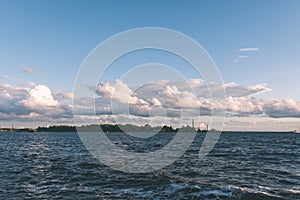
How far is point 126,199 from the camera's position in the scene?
60.2 feet

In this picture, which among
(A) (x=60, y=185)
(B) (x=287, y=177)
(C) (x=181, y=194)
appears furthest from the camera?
(B) (x=287, y=177)

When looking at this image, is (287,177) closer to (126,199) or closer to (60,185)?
(126,199)

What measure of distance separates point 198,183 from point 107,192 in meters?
8.59

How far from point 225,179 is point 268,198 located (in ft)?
22.3

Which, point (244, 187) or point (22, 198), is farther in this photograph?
point (244, 187)

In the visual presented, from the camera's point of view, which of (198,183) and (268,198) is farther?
(198,183)

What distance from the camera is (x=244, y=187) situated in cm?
2203

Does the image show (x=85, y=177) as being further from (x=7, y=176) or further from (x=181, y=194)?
(x=181, y=194)

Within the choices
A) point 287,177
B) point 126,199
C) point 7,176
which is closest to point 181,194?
point 126,199

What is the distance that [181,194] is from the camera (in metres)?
19.8

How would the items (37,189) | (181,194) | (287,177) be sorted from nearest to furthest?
(181,194), (37,189), (287,177)

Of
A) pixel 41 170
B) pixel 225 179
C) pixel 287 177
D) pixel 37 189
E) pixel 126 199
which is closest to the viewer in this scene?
pixel 126 199

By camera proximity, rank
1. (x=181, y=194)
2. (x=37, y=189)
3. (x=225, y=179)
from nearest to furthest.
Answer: (x=181, y=194) → (x=37, y=189) → (x=225, y=179)

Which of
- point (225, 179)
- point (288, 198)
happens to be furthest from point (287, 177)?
point (288, 198)
